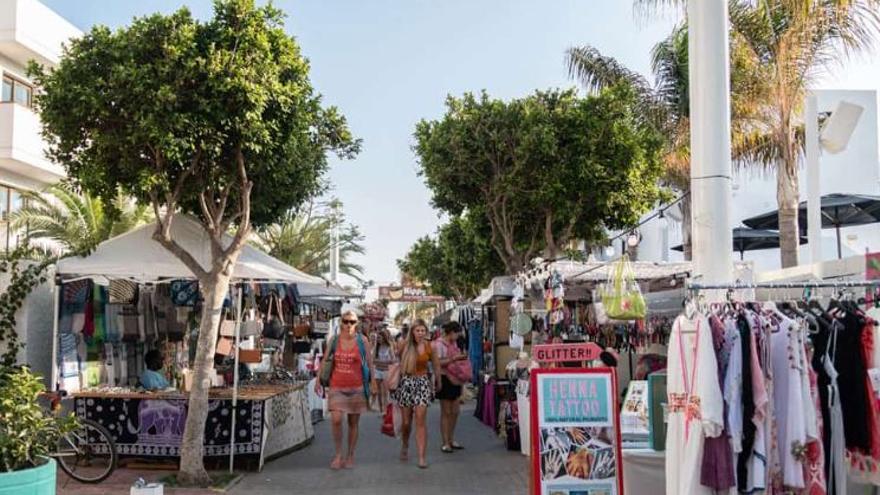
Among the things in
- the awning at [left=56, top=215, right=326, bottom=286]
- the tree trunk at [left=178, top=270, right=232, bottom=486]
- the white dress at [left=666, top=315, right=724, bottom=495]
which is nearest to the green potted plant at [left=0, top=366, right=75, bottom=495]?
the tree trunk at [left=178, top=270, right=232, bottom=486]

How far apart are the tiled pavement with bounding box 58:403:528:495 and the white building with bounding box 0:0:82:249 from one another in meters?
12.3

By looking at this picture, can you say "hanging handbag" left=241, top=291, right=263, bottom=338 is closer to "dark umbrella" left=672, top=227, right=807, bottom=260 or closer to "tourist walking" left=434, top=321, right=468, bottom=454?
"tourist walking" left=434, top=321, right=468, bottom=454

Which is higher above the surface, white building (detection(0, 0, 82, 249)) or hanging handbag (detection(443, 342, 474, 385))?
white building (detection(0, 0, 82, 249))

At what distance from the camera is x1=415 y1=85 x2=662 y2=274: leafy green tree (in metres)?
15.0

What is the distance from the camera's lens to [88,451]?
9.88 meters

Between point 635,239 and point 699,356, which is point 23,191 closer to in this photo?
point 635,239

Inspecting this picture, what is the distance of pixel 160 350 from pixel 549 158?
24.3 ft

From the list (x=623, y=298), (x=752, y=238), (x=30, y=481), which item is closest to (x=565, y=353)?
(x=623, y=298)

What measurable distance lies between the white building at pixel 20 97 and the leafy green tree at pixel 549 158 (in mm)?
10425

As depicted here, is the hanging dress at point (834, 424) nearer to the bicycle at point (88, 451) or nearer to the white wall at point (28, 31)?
the bicycle at point (88, 451)

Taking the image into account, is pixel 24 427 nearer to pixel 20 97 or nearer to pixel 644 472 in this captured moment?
pixel 644 472

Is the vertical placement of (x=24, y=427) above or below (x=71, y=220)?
below

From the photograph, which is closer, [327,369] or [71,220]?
[327,369]

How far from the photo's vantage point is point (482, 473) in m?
10.7
